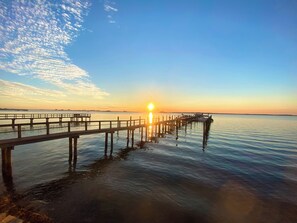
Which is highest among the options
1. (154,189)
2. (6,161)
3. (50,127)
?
(6,161)

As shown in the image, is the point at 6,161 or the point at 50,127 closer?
the point at 6,161

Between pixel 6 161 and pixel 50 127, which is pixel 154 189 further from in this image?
pixel 50 127

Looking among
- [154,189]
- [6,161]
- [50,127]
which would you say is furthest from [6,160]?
[50,127]

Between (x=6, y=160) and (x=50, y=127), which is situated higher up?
(x=6, y=160)

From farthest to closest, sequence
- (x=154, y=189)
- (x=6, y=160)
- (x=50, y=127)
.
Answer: (x=50, y=127), (x=6, y=160), (x=154, y=189)

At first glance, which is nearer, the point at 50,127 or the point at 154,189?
the point at 154,189

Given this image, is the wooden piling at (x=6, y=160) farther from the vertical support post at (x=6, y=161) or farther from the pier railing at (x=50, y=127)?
the pier railing at (x=50, y=127)

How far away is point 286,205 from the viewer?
9766mm

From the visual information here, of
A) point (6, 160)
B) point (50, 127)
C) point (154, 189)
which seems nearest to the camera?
point (154, 189)

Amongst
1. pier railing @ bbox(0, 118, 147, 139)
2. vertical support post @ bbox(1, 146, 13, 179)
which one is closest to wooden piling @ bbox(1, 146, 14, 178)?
vertical support post @ bbox(1, 146, 13, 179)

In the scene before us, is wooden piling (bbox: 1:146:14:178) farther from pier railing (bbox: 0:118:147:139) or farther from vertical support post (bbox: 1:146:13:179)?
pier railing (bbox: 0:118:147:139)

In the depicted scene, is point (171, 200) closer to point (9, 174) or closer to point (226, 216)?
point (226, 216)

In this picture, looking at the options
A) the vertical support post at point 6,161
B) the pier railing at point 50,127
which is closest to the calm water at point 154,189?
the vertical support post at point 6,161

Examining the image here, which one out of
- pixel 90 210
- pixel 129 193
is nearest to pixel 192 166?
pixel 129 193
